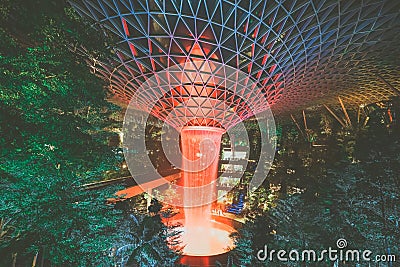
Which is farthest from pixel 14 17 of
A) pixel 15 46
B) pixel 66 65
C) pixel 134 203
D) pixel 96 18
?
pixel 134 203

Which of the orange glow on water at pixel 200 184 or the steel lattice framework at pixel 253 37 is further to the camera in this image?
the orange glow on water at pixel 200 184

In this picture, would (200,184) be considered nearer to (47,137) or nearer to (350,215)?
(350,215)

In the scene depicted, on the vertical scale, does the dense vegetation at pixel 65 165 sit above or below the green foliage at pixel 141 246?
above

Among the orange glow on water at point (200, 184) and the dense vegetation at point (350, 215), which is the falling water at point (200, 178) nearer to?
the orange glow on water at point (200, 184)

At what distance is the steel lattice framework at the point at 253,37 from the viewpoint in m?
11.7

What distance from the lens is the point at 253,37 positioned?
1322 centimetres

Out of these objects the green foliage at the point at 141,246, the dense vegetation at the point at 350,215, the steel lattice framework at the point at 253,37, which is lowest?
the green foliage at the point at 141,246

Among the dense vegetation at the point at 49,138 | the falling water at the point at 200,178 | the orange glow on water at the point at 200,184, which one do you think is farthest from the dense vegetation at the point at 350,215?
the dense vegetation at the point at 49,138

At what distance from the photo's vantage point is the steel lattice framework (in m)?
11.7

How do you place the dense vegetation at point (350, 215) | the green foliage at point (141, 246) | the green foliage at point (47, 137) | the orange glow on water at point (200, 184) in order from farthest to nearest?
the orange glow on water at point (200, 184) → the green foliage at point (141, 246) → the dense vegetation at point (350, 215) → the green foliage at point (47, 137)

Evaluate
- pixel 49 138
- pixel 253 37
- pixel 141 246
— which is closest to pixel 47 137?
pixel 49 138

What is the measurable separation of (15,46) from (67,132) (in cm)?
220

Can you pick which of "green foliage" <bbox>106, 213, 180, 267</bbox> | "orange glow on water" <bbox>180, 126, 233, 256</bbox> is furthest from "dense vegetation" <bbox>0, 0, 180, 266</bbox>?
"orange glow on water" <bbox>180, 126, 233, 256</bbox>

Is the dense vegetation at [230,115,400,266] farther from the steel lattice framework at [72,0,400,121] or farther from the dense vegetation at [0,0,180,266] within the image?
the dense vegetation at [0,0,180,266]
